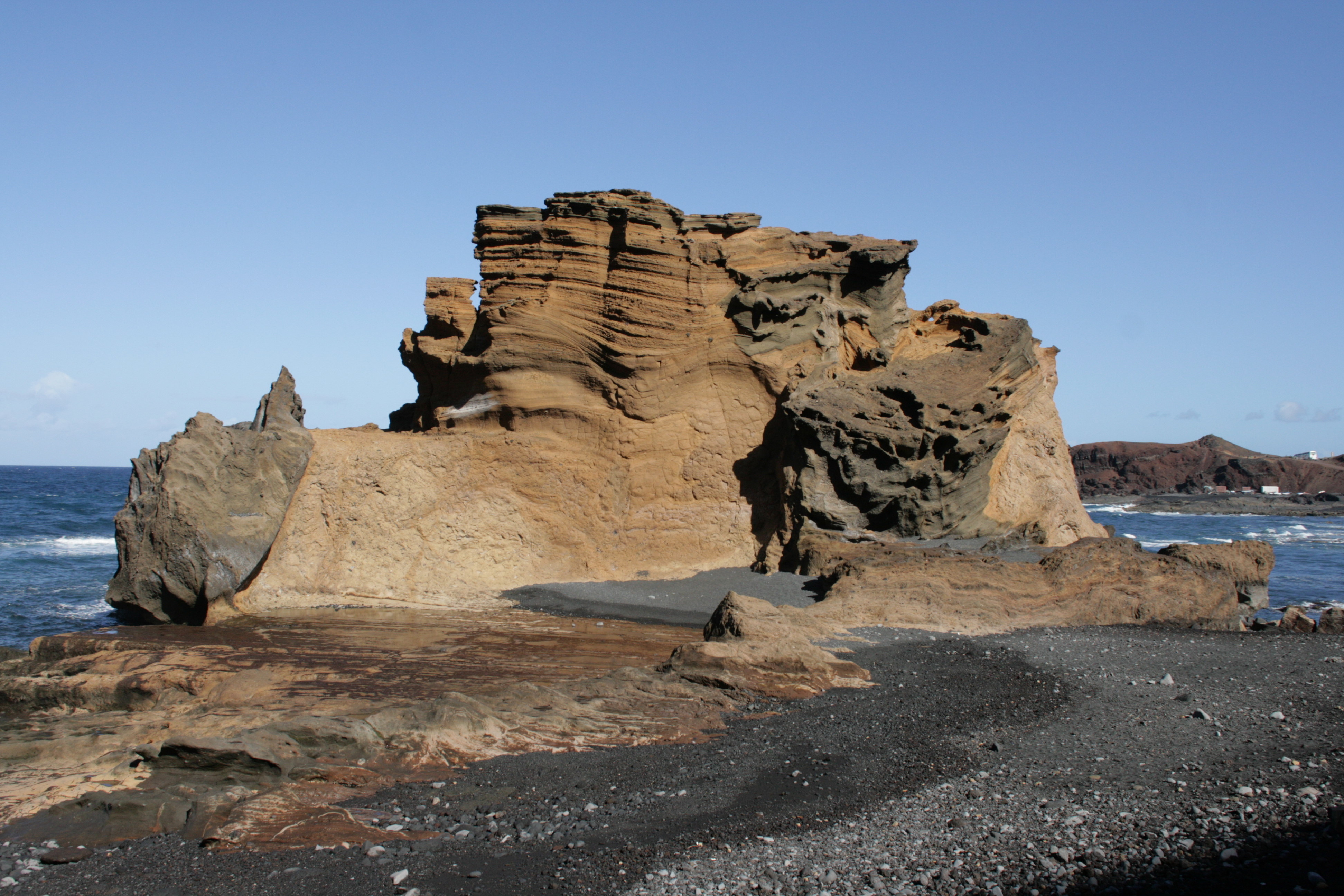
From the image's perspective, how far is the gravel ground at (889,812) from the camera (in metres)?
4.68

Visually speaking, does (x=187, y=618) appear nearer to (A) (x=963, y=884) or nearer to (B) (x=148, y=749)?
(B) (x=148, y=749)

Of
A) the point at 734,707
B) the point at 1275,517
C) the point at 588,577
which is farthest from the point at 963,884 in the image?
the point at 1275,517

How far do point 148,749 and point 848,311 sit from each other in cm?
1433

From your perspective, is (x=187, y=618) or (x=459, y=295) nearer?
(x=187, y=618)

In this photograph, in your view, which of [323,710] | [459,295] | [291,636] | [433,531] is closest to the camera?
[323,710]

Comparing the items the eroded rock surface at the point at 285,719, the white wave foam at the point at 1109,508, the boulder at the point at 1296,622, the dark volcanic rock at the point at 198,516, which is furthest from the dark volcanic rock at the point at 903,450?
the white wave foam at the point at 1109,508

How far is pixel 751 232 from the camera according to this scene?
1767 centimetres

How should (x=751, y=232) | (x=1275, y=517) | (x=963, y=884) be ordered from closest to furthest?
(x=963, y=884) < (x=751, y=232) < (x=1275, y=517)

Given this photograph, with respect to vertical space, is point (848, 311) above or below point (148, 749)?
above

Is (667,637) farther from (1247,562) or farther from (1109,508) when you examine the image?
(1109,508)

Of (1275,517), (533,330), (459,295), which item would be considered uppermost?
(459,295)

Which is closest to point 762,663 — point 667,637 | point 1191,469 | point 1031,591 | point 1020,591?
point 667,637

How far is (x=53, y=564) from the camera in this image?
2153cm

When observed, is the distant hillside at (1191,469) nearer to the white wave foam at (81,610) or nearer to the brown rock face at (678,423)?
the brown rock face at (678,423)
